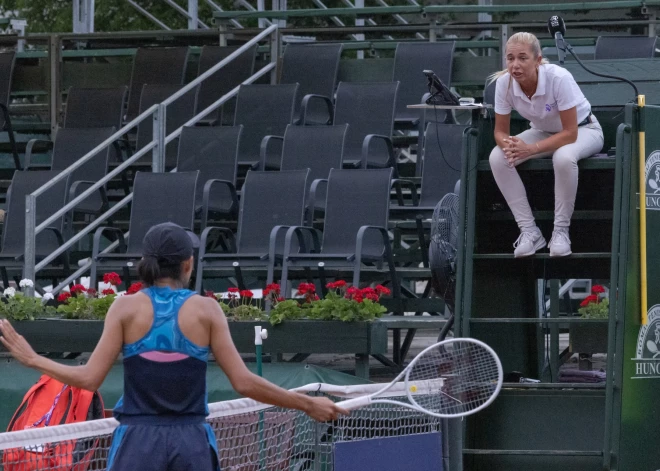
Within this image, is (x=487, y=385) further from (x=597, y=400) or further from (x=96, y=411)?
(x=96, y=411)

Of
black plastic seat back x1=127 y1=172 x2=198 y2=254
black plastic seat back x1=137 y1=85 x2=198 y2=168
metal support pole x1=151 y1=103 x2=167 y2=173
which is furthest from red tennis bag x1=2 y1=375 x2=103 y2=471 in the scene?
black plastic seat back x1=137 y1=85 x2=198 y2=168

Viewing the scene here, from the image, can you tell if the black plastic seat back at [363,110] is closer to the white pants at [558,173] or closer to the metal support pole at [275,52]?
the metal support pole at [275,52]

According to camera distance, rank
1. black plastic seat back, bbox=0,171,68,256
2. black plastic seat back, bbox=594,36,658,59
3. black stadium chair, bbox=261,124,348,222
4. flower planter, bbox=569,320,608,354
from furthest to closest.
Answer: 1. black plastic seat back, bbox=594,36,658,59
2. black plastic seat back, bbox=0,171,68,256
3. black stadium chair, bbox=261,124,348,222
4. flower planter, bbox=569,320,608,354

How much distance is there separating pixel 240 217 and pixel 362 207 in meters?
1.08

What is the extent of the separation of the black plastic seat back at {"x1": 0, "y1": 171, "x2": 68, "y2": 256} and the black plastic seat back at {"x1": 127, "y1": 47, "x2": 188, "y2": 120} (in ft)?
5.97

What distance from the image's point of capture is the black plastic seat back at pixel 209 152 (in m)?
12.2

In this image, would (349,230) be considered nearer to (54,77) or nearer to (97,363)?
(54,77)

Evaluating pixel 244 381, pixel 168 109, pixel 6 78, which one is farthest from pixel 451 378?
pixel 6 78

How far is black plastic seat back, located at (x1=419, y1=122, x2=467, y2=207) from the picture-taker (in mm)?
11336

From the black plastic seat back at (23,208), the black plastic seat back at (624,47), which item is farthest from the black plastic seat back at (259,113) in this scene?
the black plastic seat back at (624,47)

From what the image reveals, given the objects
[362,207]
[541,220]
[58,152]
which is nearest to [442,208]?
[541,220]

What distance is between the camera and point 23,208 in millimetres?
12148

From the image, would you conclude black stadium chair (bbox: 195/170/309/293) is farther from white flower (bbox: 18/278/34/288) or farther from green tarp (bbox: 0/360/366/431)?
green tarp (bbox: 0/360/366/431)

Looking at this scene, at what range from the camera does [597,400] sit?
23.0 feet
